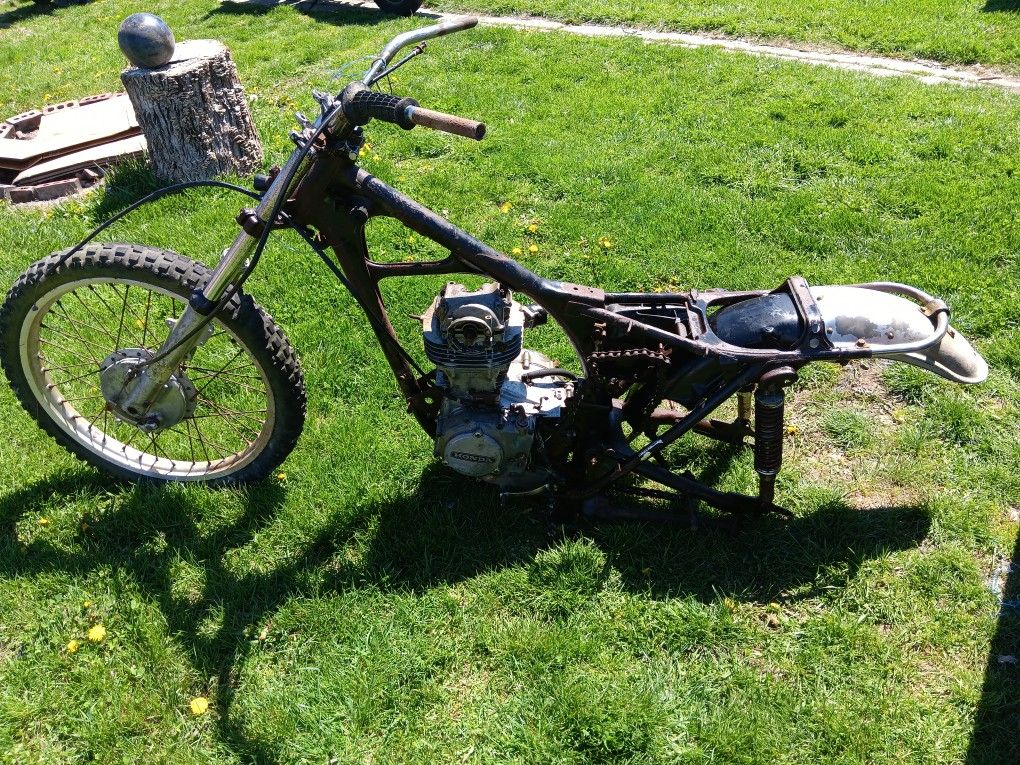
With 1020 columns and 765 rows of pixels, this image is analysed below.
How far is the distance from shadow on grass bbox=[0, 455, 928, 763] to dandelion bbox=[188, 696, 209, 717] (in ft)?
0.59

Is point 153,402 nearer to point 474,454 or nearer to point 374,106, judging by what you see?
point 474,454

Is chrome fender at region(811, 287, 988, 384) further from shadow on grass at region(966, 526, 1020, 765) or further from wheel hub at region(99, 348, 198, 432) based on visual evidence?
wheel hub at region(99, 348, 198, 432)

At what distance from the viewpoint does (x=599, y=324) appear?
107 inches

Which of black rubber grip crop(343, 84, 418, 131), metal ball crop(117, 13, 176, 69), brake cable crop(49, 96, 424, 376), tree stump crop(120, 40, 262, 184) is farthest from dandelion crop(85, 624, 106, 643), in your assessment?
metal ball crop(117, 13, 176, 69)

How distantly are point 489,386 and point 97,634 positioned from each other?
1.69 meters

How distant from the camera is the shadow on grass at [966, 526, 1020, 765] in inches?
93.1

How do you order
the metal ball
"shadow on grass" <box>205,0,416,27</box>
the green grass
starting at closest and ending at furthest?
the metal ball → the green grass → "shadow on grass" <box>205,0,416,27</box>

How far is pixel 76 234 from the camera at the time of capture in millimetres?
5188

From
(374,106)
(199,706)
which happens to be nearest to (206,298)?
(374,106)

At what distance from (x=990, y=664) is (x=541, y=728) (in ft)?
5.13

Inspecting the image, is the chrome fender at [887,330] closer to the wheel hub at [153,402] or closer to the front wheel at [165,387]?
the front wheel at [165,387]

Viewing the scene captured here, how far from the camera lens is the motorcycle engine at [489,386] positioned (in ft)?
8.83

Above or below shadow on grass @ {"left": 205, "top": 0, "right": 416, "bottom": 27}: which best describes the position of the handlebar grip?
above

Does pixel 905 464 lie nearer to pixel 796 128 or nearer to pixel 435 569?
pixel 435 569
